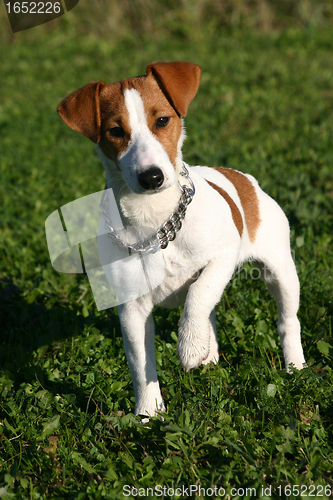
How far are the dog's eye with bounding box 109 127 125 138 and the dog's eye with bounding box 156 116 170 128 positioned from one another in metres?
0.23

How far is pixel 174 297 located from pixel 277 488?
→ 52.2 inches

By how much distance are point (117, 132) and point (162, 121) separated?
30 cm

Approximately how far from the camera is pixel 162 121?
324 centimetres

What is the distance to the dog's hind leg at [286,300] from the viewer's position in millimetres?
3904

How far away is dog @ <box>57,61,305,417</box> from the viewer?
3109 mm

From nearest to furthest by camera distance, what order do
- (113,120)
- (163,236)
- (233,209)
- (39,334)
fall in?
(113,120) → (163,236) → (233,209) → (39,334)

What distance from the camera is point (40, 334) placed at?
443cm

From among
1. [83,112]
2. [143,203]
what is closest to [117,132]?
[83,112]

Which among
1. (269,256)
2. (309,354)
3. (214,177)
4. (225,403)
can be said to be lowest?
(309,354)

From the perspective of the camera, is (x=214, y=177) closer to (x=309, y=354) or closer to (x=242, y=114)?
(x=309, y=354)

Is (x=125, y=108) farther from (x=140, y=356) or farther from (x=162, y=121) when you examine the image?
(x=140, y=356)

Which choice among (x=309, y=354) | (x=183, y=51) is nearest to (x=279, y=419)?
(x=309, y=354)

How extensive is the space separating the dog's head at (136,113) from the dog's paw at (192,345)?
0.92 m

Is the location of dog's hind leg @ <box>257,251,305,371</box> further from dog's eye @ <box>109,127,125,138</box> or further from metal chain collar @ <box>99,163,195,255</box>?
dog's eye @ <box>109,127,125,138</box>
